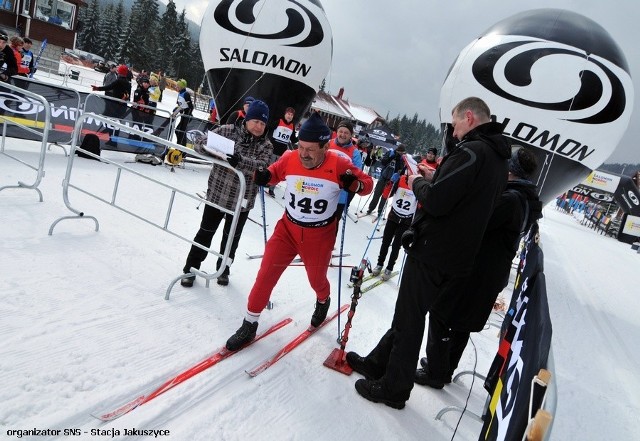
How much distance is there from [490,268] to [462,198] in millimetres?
868

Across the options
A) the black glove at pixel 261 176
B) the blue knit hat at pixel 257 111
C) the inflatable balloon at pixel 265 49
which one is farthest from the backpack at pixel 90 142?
the black glove at pixel 261 176

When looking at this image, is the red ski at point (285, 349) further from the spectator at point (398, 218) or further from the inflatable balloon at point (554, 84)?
the inflatable balloon at point (554, 84)

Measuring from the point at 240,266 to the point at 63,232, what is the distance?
204cm

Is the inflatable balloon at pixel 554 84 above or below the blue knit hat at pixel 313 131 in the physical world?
above

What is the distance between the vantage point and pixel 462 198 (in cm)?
246

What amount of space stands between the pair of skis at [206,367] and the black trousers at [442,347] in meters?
1.13

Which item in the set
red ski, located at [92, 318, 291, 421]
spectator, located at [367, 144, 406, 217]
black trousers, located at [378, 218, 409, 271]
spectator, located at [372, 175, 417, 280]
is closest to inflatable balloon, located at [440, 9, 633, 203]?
spectator, located at [372, 175, 417, 280]

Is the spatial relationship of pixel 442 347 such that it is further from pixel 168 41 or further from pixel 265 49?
pixel 168 41

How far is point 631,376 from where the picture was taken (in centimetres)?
469

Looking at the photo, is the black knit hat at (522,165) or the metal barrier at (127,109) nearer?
the black knit hat at (522,165)

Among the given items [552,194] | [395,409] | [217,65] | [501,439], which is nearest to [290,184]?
[395,409]

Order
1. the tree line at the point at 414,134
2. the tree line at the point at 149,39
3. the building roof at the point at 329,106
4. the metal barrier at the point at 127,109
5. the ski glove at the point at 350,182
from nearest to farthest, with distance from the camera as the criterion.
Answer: the ski glove at the point at 350,182
the metal barrier at the point at 127,109
the building roof at the point at 329,106
the tree line at the point at 149,39
the tree line at the point at 414,134

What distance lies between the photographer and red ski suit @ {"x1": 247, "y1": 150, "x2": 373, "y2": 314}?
10.3 ft

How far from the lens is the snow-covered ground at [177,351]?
7.64 feet
